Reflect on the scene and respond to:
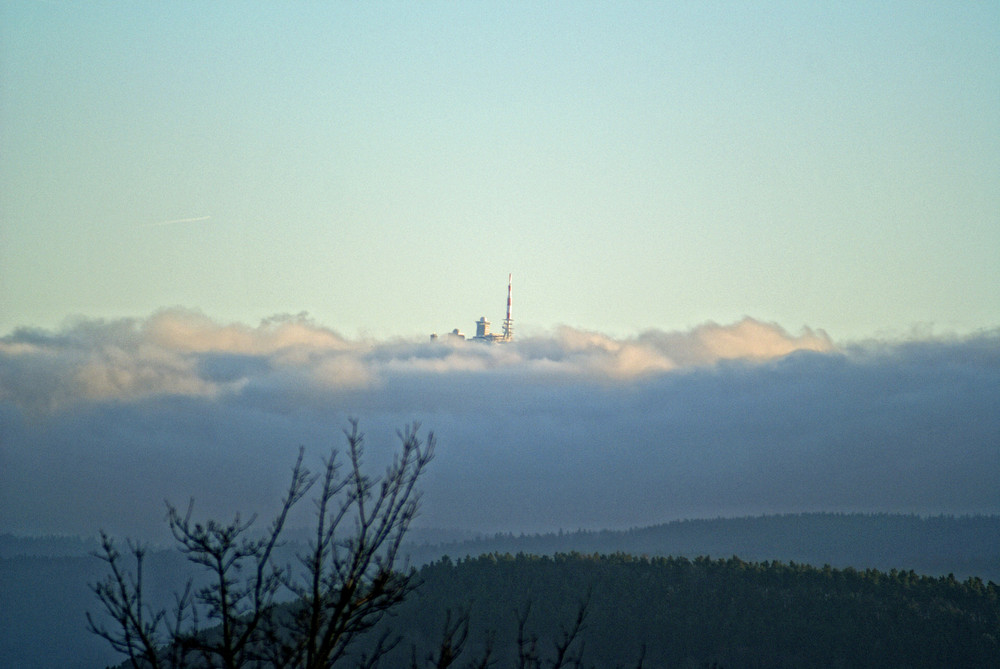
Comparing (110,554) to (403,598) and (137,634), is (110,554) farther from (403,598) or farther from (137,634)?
(403,598)

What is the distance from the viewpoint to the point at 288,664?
2323cm

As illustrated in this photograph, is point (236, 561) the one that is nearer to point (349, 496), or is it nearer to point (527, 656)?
point (349, 496)

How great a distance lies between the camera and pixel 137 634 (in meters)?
23.3

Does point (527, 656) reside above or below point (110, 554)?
below

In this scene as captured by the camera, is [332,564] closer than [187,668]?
Yes

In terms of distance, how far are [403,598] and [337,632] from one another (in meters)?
1.87

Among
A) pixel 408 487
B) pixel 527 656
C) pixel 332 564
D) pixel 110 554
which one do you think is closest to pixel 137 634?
pixel 110 554

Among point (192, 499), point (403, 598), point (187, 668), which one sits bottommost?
point (187, 668)

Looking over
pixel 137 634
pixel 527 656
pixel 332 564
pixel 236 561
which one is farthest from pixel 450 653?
pixel 137 634

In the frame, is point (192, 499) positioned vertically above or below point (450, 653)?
above

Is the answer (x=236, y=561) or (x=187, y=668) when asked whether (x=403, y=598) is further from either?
(x=187, y=668)

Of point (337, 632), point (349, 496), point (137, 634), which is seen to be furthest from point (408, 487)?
point (137, 634)

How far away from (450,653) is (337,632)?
9.83 ft

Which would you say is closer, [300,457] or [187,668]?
[300,457]
